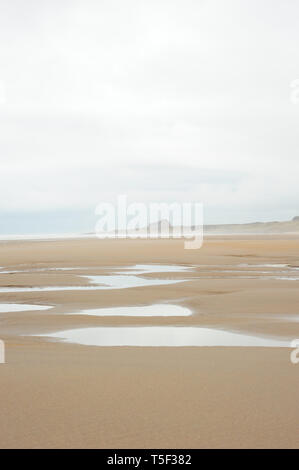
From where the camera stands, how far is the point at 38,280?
1822 centimetres

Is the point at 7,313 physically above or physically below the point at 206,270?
below

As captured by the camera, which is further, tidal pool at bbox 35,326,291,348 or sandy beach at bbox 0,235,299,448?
tidal pool at bbox 35,326,291,348

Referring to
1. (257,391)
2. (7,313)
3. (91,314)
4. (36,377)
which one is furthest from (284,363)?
(7,313)

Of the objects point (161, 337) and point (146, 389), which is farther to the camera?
point (161, 337)

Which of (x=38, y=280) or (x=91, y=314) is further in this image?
(x=38, y=280)

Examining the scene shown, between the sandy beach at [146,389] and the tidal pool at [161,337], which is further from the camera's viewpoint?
the tidal pool at [161,337]

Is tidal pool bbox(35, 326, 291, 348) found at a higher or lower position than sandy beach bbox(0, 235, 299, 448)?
higher

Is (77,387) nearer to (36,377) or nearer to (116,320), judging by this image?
(36,377)

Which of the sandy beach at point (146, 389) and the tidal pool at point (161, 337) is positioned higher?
the tidal pool at point (161, 337)

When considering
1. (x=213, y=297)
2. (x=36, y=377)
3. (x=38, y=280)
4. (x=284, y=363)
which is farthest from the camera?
(x=38, y=280)

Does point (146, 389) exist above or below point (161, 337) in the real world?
below

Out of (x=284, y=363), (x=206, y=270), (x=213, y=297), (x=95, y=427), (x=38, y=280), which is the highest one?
(x=206, y=270)
